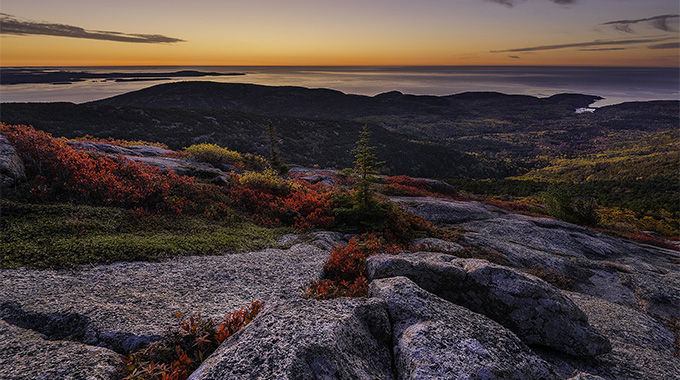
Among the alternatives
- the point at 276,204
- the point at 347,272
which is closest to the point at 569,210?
the point at 347,272

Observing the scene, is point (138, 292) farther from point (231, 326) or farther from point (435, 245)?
point (435, 245)

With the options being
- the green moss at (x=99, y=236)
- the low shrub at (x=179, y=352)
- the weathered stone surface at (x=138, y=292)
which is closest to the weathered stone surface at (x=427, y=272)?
the weathered stone surface at (x=138, y=292)

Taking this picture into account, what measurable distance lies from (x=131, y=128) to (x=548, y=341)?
103m

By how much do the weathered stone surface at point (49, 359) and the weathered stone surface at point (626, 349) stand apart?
30.1 ft

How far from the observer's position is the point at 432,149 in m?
128

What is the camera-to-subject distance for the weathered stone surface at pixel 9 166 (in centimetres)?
1196

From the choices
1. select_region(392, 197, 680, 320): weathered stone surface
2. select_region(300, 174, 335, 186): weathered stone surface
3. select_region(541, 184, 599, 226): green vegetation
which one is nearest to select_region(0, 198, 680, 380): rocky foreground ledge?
select_region(392, 197, 680, 320): weathered stone surface

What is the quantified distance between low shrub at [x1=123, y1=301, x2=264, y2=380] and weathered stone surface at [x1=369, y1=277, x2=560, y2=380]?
10.9ft

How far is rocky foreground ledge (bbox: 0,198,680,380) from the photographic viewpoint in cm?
458

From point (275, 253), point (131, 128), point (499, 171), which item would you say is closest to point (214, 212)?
point (275, 253)

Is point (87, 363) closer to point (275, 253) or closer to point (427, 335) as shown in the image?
point (427, 335)

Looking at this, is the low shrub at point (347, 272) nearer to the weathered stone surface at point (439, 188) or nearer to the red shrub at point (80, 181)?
the red shrub at point (80, 181)

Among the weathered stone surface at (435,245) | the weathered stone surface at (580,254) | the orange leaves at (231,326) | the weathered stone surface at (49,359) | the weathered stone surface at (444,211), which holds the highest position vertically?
the weathered stone surface at (49,359)

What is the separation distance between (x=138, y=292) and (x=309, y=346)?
6.24m
